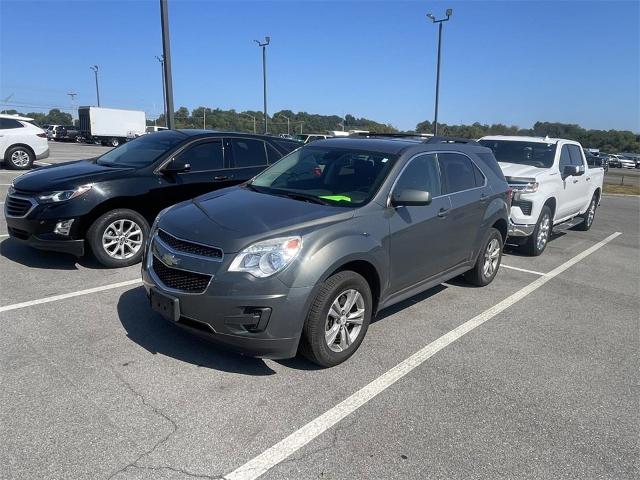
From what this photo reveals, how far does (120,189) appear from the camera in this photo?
5.82m

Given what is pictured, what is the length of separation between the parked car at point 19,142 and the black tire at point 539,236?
15073 mm

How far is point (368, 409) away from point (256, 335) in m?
0.90

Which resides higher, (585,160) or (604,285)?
(585,160)

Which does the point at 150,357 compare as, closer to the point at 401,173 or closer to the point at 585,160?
the point at 401,173

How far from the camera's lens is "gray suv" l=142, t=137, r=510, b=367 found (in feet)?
11.1

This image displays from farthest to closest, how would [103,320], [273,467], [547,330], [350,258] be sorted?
[547,330]
[103,320]
[350,258]
[273,467]

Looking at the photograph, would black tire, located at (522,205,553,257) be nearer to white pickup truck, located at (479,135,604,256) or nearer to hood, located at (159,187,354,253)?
white pickup truck, located at (479,135,604,256)

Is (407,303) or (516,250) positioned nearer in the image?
(407,303)

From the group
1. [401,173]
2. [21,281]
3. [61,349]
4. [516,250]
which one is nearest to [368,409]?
[401,173]

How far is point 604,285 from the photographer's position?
22.0 feet

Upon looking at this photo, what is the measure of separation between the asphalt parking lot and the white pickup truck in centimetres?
257

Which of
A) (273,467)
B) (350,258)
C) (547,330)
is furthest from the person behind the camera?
(547,330)

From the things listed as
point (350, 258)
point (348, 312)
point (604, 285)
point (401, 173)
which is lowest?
point (604, 285)

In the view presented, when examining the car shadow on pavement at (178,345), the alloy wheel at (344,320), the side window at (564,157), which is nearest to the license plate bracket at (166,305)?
the car shadow on pavement at (178,345)
